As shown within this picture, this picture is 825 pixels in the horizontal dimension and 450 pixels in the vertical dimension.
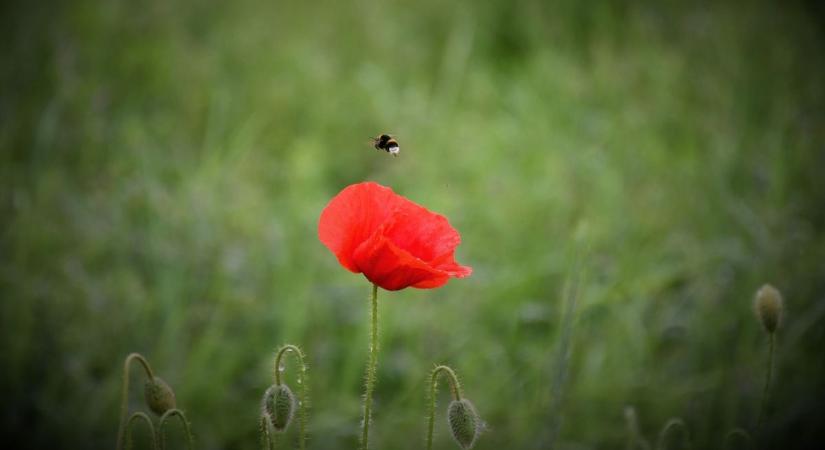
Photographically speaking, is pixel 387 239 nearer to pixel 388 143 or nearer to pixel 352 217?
pixel 352 217

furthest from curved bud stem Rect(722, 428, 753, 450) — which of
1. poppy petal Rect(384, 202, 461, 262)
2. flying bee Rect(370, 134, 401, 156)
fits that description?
flying bee Rect(370, 134, 401, 156)

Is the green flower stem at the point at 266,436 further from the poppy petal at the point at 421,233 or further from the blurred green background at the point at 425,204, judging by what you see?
the blurred green background at the point at 425,204

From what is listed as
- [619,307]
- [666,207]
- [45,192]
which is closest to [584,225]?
[619,307]

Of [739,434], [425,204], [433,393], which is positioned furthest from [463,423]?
[425,204]

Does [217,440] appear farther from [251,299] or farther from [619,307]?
[619,307]

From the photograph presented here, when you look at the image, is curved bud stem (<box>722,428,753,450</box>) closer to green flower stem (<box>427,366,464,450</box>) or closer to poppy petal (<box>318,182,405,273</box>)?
green flower stem (<box>427,366,464,450</box>)
